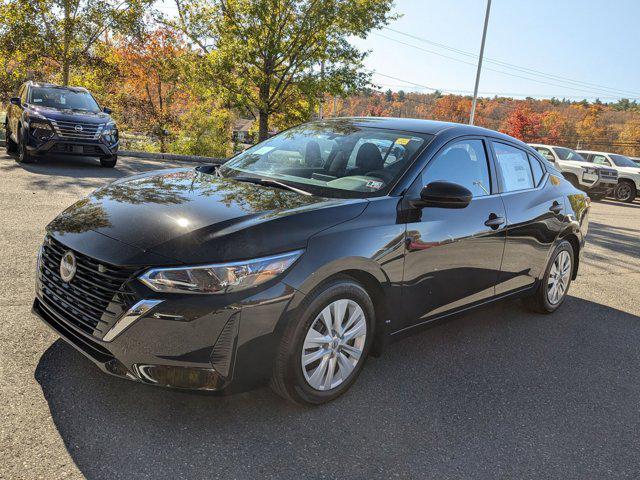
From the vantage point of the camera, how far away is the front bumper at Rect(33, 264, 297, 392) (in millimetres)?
2461

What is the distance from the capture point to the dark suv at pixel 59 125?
1066cm

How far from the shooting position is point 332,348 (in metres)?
2.96

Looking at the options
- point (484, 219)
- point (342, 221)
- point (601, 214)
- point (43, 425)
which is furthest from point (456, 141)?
point (601, 214)

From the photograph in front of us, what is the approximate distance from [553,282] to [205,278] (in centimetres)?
368

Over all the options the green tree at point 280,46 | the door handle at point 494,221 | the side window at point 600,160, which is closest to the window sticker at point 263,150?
the door handle at point 494,221

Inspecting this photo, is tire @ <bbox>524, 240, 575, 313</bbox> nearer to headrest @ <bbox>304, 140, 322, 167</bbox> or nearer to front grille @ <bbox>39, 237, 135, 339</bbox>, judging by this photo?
headrest @ <bbox>304, 140, 322, 167</bbox>

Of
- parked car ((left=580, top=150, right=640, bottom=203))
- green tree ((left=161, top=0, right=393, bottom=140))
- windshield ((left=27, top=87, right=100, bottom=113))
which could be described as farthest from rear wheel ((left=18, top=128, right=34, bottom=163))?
parked car ((left=580, top=150, right=640, bottom=203))

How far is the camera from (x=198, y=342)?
2.49m

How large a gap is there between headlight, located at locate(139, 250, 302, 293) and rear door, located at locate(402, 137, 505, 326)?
3.70 feet

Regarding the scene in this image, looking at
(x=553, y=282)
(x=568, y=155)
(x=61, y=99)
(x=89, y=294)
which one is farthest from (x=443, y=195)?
(x=568, y=155)

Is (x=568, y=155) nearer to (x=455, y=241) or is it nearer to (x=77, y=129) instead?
(x=77, y=129)

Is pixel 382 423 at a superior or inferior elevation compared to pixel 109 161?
inferior

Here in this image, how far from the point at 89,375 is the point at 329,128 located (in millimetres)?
2505

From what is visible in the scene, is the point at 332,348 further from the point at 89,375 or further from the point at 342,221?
the point at 89,375
